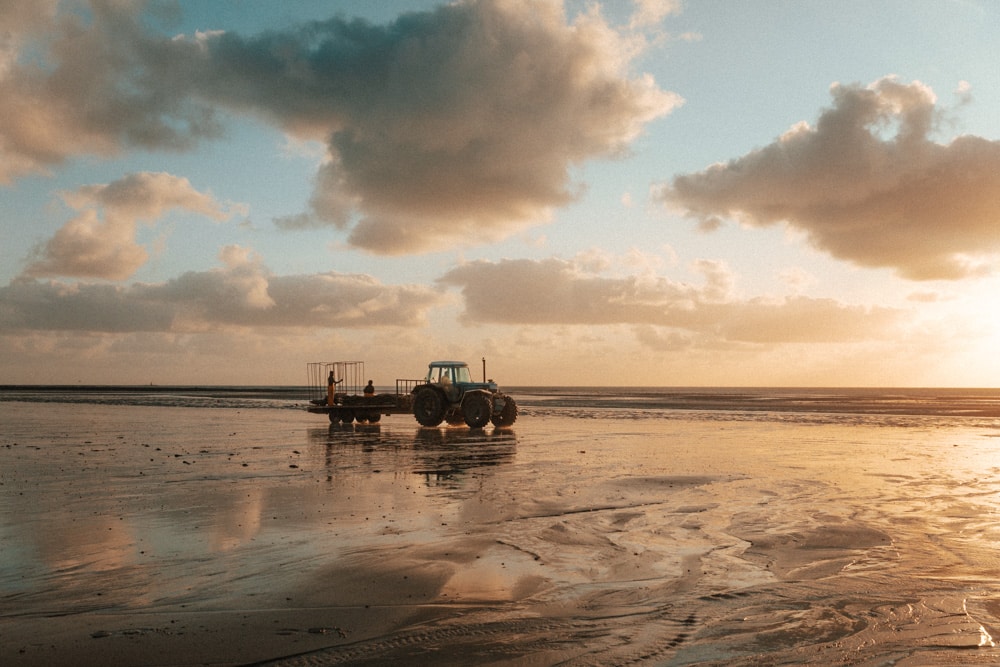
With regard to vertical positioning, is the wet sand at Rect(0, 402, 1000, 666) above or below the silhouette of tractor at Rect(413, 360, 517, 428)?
below

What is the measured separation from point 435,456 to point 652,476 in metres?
5.99

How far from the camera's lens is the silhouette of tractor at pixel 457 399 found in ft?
85.5

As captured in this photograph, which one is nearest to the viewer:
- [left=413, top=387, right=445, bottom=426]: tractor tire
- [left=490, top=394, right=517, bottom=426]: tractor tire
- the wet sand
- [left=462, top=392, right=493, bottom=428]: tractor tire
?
the wet sand

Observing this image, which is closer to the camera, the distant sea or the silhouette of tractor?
the silhouette of tractor

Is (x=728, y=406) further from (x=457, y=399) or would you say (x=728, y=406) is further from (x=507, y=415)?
(x=457, y=399)

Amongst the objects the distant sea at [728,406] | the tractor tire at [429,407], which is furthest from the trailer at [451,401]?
the distant sea at [728,406]

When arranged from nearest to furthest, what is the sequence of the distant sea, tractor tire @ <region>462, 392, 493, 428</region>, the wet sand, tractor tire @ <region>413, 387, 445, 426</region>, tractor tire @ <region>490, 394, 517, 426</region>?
the wet sand
tractor tire @ <region>462, 392, 493, 428</region>
tractor tire @ <region>413, 387, 445, 426</region>
tractor tire @ <region>490, 394, 517, 426</region>
the distant sea

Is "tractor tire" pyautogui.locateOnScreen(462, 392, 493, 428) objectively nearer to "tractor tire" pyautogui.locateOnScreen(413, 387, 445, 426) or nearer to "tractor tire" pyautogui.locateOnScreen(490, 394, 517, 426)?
"tractor tire" pyautogui.locateOnScreen(413, 387, 445, 426)

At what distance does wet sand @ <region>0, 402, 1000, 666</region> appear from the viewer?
16.8ft

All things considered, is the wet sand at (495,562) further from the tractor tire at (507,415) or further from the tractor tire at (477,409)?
the tractor tire at (507,415)

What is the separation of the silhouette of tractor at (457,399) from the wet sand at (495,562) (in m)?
9.65

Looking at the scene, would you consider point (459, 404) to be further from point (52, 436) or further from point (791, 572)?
point (791, 572)

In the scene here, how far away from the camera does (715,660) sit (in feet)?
15.8

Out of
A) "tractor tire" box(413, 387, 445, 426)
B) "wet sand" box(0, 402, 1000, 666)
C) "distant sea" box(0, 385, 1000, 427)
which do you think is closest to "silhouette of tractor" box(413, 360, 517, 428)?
"tractor tire" box(413, 387, 445, 426)
